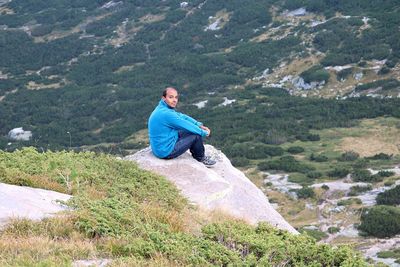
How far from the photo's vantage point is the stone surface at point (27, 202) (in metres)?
6.91

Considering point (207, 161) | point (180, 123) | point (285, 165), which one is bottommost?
point (285, 165)

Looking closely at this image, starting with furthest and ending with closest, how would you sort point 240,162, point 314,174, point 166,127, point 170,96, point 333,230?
1. point 240,162
2. point 314,174
3. point 333,230
4. point 166,127
5. point 170,96

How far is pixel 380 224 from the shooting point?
23.8 meters

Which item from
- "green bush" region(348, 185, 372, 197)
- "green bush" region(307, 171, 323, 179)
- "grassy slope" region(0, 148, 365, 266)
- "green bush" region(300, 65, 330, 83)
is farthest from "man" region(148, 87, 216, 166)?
"green bush" region(300, 65, 330, 83)

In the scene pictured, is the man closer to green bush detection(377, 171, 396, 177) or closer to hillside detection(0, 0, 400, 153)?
green bush detection(377, 171, 396, 177)

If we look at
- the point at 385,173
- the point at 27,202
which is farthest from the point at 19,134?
the point at 27,202

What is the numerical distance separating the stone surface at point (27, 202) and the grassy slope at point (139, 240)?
0.23m

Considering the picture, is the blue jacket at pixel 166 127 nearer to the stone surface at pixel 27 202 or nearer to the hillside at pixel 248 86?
the stone surface at pixel 27 202

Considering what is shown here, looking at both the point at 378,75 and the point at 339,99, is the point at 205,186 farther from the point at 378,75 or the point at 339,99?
the point at 378,75

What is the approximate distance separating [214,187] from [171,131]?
158cm

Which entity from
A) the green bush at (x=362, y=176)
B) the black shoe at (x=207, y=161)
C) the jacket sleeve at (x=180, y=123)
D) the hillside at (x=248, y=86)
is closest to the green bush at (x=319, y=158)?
the hillside at (x=248, y=86)

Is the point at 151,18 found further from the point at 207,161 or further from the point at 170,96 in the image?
the point at 170,96

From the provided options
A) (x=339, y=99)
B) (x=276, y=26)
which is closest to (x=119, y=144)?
(x=339, y=99)

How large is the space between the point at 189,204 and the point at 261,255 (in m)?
2.94
